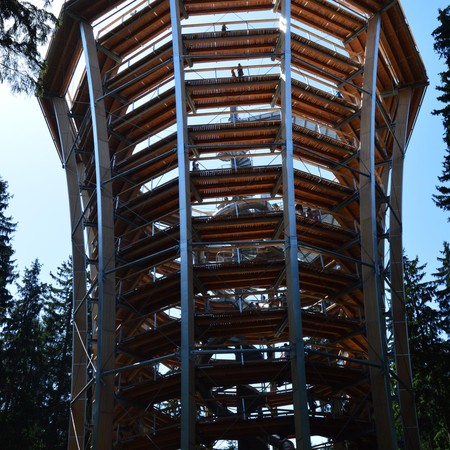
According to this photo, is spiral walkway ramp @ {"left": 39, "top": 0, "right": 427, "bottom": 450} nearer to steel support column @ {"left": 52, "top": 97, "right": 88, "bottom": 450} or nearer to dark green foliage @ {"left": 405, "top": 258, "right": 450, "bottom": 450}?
steel support column @ {"left": 52, "top": 97, "right": 88, "bottom": 450}

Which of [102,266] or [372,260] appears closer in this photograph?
[102,266]

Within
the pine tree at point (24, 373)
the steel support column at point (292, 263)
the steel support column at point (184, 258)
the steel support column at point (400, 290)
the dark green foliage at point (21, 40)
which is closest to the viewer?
the dark green foliage at point (21, 40)

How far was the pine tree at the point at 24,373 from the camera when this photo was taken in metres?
30.9

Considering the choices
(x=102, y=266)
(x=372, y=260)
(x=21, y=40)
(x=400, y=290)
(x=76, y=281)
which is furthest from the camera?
(x=400, y=290)

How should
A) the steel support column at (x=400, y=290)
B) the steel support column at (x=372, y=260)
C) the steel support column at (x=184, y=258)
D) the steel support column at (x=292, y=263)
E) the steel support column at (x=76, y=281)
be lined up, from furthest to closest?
the steel support column at (x=76, y=281) → the steel support column at (x=400, y=290) → the steel support column at (x=372, y=260) → the steel support column at (x=184, y=258) → the steel support column at (x=292, y=263)

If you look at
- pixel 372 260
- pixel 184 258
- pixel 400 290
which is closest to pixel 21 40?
pixel 184 258

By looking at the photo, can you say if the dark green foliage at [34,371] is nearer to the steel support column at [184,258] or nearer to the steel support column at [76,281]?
the steel support column at [76,281]

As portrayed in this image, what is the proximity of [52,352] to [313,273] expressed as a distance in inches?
805

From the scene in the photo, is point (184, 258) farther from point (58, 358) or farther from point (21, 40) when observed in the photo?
point (58, 358)

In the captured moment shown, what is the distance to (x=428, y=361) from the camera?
104 ft

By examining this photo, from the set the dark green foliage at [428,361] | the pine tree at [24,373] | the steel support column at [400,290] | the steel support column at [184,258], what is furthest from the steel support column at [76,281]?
the dark green foliage at [428,361]

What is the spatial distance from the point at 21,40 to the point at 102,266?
10738 millimetres

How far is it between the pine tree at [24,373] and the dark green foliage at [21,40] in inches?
874

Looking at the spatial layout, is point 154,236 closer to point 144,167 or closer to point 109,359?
point 144,167
